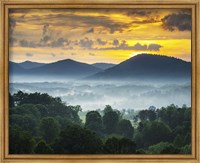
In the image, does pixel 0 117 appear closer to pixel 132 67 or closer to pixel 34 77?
pixel 34 77

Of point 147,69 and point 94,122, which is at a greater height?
point 147,69

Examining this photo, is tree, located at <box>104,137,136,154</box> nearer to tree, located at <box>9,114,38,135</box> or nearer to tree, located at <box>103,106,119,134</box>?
tree, located at <box>103,106,119,134</box>

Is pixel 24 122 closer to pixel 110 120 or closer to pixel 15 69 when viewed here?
pixel 15 69

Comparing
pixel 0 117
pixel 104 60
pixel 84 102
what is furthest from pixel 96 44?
pixel 0 117

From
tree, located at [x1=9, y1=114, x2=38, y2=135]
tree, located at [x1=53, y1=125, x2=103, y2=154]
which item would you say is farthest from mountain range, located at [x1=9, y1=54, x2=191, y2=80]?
tree, located at [x1=53, y1=125, x2=103, y2=154]

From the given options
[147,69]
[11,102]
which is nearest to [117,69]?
[147,69]

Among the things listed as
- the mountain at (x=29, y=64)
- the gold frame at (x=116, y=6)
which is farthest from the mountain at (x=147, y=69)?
the mountain at (x=29, y=64)

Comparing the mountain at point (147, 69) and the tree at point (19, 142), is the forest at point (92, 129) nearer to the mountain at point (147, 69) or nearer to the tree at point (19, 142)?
the tree at point (19, 142)
